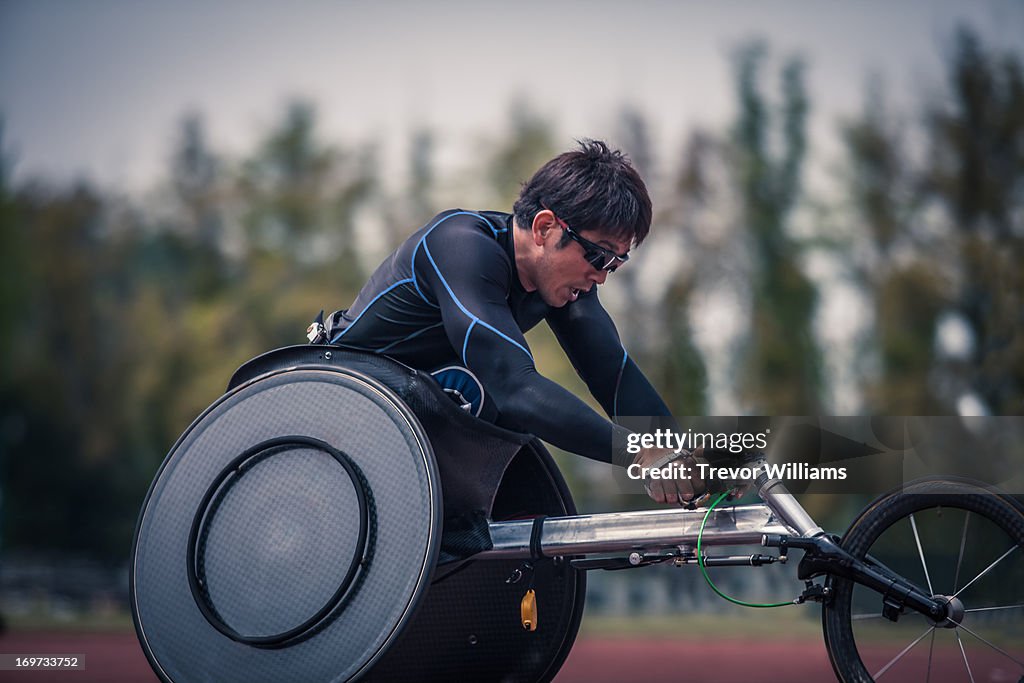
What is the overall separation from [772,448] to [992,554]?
1.93 feet

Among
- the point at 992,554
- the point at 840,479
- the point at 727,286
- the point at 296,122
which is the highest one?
the point at 296,122

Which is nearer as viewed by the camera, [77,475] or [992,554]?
[992,554]

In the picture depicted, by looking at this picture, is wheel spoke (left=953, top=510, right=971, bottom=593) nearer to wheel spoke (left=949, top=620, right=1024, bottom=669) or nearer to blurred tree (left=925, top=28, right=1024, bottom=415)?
wheel spoke (left=949, top=620, right=1024, bottom=669)

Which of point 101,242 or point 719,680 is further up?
point 101,242

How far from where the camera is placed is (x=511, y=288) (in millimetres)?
3297

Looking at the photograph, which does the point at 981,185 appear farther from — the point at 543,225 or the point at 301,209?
the point at 543,225

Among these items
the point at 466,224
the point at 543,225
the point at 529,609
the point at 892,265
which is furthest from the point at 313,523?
the point at 892,265

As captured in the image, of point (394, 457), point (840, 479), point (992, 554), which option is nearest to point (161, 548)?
point (394, 457)

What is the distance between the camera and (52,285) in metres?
19.2

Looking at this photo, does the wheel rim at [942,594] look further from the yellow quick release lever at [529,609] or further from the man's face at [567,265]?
the man's face at [567,265]

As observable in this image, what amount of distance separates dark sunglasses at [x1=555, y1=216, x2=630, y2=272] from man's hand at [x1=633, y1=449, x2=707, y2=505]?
27.7 inches

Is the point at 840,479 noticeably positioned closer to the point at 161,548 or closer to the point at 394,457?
the point at 394,457

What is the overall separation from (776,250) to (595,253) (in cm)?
1507

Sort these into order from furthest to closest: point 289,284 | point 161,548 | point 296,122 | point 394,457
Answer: point 296,122 < point 289,284 < point 161,548 < point 394,457
